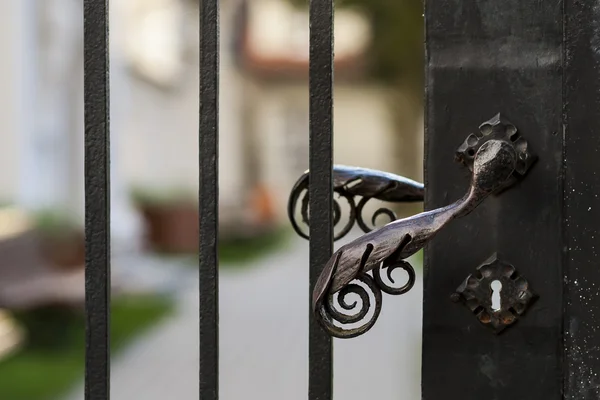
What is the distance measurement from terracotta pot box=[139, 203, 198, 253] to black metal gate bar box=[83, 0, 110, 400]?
11963 millimetres

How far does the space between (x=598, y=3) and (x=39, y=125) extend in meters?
7.28

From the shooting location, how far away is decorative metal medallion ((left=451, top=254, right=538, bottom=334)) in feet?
2.67

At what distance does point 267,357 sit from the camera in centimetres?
627

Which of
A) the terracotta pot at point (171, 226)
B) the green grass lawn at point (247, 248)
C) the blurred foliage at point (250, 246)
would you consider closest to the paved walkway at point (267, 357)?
the terracotta pot at point (171, 226)

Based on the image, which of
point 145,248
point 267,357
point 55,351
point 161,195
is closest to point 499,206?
point 267,357

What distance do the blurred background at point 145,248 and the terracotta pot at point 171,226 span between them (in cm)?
2

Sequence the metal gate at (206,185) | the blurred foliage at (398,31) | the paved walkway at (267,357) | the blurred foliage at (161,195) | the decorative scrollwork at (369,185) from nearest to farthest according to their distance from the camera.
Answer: the metal gate at (206,185) → the decorative scrollwork at (369,185) → the paved walkway at (267,357) → the blurred foliage at (398,31) → the blurred foliage at (161,195)

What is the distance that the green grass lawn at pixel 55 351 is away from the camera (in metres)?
5.15

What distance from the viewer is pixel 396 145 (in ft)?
46.2

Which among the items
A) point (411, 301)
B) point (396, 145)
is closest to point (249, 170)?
point (396, 145)

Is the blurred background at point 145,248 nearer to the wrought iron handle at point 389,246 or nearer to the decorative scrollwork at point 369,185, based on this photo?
the decorative scrollwork at point 369,185

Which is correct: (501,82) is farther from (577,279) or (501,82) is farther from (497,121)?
(577,279)

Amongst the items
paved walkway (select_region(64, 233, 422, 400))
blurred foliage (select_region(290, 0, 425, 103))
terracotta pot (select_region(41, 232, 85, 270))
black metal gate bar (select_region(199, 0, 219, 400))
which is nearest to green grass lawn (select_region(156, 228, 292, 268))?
blurred foliage (select_region(290, 0, 425, 103))

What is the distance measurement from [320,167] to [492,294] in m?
0.20
